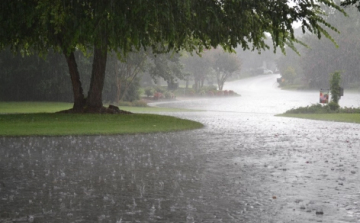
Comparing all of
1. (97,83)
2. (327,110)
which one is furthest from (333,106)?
(97,83)

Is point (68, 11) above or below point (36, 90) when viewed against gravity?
above

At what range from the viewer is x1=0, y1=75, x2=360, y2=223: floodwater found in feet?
22.8

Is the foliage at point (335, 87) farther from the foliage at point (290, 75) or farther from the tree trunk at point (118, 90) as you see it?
the foliage at point (290, 75)

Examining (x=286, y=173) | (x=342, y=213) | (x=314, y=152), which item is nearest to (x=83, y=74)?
(x=314, y=152)

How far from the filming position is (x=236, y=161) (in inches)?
466

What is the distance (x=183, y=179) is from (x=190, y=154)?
3.50m

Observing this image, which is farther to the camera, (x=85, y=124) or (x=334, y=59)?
(x=334, y=59)

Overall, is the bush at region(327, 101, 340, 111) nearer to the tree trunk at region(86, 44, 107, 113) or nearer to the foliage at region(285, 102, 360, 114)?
the foliage at region(285, 102, 360, 114)

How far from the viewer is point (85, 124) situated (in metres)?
20.7

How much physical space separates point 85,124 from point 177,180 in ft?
39.1

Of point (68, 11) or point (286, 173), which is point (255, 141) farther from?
point (68, 11)

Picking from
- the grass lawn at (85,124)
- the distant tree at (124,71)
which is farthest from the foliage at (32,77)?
the grass lawn at (85,124)

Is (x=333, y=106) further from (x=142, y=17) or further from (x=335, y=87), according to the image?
(x=142, y=17)

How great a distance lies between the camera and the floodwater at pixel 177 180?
6957mm
